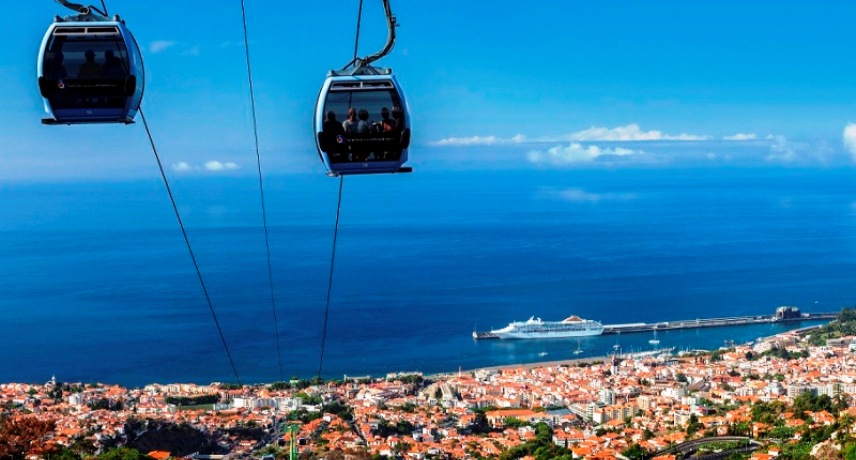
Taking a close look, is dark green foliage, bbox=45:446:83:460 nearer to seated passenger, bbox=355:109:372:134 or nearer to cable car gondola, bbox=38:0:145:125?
cable car gondola, bbox=38:0:145:125

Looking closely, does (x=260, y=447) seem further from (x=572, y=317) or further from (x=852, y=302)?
(x=852, y=302)

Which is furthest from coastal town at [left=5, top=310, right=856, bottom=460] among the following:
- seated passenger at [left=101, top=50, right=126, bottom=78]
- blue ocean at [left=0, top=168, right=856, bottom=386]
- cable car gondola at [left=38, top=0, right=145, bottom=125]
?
seated passenger at [left=101, top=50, right=126, bottom=78]

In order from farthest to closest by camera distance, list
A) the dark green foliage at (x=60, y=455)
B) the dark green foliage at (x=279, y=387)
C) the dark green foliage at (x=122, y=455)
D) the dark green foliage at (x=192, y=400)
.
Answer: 1. the dark green foliage at (x=279, y=387)
2. the dark green foliage at (x=192, y=400)
3. the dark green foliage at (x=122, y=455)
4. the dark green foliage at (x=60, y=455)

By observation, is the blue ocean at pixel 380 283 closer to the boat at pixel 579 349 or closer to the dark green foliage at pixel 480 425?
the boat at pixel 579 349

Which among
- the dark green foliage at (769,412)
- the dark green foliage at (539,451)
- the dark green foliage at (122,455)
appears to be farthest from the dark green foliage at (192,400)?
the dark green foliage at (769,412)

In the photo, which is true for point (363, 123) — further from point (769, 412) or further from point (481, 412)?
point (481, 412)

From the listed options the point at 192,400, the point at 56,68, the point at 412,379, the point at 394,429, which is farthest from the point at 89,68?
the point at 412,379

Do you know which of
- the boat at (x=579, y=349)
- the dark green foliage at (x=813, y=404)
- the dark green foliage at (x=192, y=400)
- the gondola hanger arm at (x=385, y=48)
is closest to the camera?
the gondola hanger arm at (x=385, y=48)
